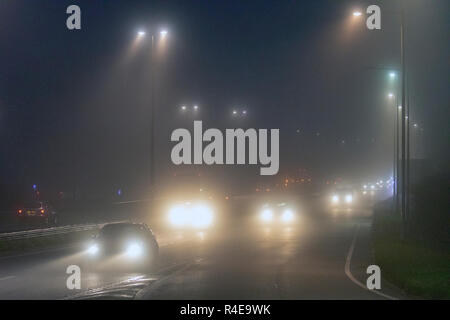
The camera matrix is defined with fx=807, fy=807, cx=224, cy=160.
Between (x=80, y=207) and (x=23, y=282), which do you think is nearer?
(x=23, y=282)

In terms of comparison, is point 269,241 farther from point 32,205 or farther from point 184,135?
point 184,135

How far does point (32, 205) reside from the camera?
5025 centimetres

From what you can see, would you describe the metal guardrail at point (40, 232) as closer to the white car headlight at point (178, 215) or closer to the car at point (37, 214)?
the car at point (37, 214)

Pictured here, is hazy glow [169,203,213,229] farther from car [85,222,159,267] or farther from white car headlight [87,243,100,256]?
car [85,222,159,267]

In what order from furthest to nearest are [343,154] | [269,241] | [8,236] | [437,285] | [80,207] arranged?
[343,154]
[80,207]
[269,241]
[8,236]
[437,285]

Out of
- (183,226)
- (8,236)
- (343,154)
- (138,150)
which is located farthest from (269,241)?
(343,154)

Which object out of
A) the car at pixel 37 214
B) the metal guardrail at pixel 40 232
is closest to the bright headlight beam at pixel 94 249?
the metal guardrail at pixel 40 232

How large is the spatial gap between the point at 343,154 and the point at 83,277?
5499 inches

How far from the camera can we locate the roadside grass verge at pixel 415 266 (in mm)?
19281

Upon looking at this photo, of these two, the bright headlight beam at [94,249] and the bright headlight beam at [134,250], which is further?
the bright headlight beam at [94,249]

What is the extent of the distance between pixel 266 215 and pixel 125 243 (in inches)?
1494

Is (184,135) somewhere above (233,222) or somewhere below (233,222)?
above

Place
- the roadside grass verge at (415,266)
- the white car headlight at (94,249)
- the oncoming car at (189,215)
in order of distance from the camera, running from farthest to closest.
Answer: the oncoming car at (189,215)
the white car headlight at (94,249)
the roadside grass verge at (415,266)

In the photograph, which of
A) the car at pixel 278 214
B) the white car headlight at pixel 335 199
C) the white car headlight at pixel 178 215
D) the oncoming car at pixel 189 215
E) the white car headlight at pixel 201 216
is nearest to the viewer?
the oncoming car at pixel 189 215
